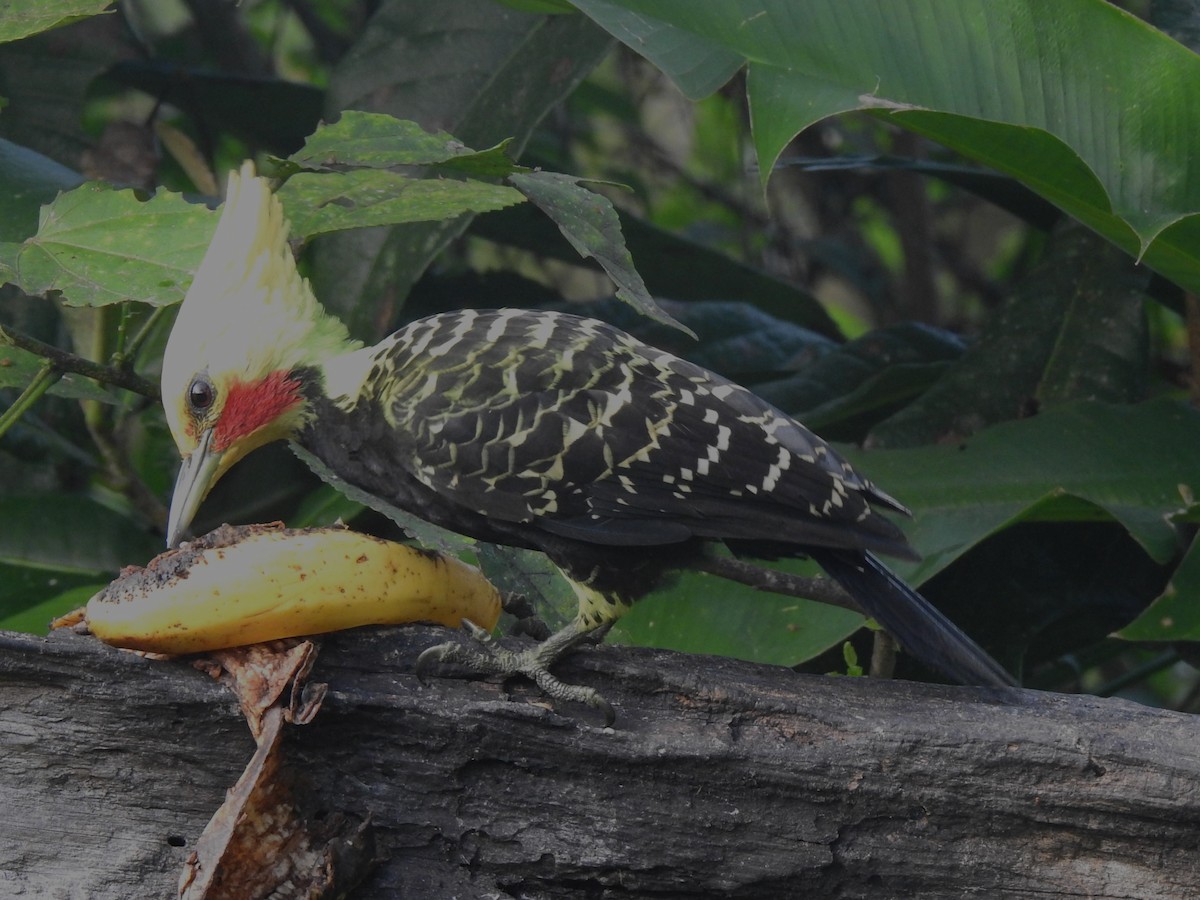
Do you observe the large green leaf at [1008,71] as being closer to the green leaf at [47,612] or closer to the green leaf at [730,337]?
the green leaf at [730,337]

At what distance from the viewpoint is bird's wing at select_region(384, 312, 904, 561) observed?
7.40 feet

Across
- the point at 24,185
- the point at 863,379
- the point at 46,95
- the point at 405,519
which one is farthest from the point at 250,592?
the point at 46,95

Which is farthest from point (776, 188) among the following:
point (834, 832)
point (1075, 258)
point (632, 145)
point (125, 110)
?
point (834, 832)

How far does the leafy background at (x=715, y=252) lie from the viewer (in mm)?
2334

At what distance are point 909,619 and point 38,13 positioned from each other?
1.93 m

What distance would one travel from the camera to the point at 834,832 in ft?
6.70

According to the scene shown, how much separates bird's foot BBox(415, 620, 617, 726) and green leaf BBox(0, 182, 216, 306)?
29.5 inches

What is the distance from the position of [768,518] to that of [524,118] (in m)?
1.69

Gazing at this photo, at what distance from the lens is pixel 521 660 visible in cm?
214

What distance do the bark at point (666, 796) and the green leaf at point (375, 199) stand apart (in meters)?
0.79

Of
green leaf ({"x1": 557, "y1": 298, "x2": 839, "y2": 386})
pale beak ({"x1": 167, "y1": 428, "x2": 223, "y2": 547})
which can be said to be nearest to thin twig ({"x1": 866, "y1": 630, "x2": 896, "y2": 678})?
green leaf ({"x1": 557, "y1": 298, "x2": 839, "y2": 386})

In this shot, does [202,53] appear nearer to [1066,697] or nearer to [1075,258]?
[1075,258]

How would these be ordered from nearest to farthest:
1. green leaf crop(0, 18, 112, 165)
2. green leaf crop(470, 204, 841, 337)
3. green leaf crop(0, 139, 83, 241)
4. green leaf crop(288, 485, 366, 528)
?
1. green leaf crop(0, 139, 83, 241)
2. green leaf crop(288, 485, 366, 528)
3. green leaf crop(0, 18, 112, 165)
4. green leaf crop(470, 204, 841, 337)

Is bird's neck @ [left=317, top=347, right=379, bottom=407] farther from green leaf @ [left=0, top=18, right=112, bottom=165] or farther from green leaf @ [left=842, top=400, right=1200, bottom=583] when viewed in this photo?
green leaf @ [left=0, top=18, right=112, bottom=165]
